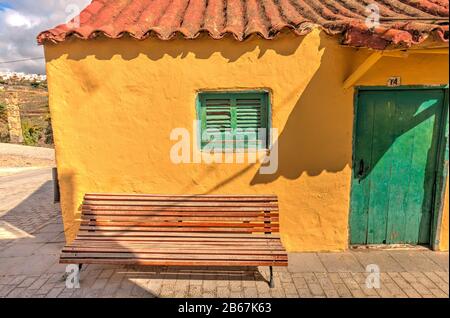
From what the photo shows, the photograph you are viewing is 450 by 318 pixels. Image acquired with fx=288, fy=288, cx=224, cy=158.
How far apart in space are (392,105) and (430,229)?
189 centimetres

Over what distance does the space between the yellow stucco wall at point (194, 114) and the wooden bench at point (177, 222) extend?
0.62 feet

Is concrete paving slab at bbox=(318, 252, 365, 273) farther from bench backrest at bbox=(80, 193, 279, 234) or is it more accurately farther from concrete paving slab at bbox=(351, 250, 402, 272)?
bench backrest at bbox=(80, 193, 279, 234)

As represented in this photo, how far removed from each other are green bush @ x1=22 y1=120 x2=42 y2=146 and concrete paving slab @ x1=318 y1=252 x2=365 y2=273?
76.6ft

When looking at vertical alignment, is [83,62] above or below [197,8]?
below

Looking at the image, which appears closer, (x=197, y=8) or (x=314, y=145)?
(x=314, y=145)

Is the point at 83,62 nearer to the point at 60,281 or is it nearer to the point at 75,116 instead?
the point at 75,116

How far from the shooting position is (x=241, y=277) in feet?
11.6

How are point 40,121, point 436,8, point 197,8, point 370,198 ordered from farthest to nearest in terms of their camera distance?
point 40,121
point 197,8
point 370,198
point 436,8

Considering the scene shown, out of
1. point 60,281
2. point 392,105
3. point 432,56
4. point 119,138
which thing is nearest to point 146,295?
point 60,281

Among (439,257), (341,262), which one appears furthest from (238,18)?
(439,257)

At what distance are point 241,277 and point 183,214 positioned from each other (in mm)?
1071

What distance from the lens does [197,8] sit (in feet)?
14.2

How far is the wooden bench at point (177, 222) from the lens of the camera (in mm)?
3447

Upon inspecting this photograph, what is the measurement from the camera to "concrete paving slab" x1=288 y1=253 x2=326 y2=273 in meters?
3.69
